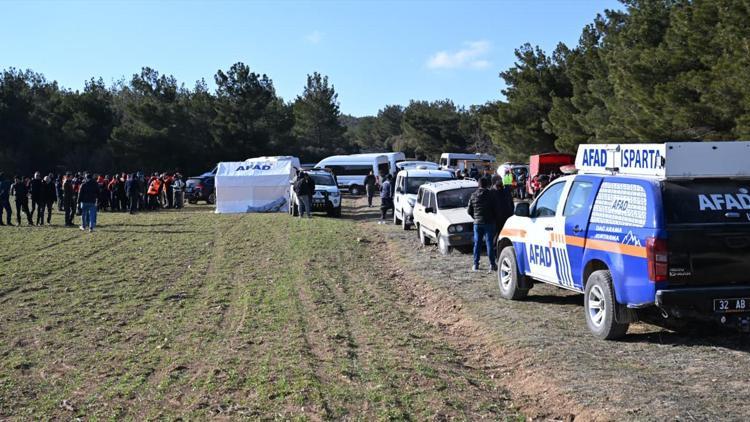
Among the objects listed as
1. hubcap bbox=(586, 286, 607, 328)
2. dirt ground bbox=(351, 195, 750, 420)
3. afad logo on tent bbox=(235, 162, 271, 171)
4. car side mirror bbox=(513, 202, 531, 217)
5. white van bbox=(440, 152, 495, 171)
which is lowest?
dirt ground bbox=(351, 195, 750, 420)

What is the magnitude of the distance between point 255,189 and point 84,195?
9.96 metres

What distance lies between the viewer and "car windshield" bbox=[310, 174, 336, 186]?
32156 mm

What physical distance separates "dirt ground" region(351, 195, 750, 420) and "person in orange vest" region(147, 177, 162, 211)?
25574 mm

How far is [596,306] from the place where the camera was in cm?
887

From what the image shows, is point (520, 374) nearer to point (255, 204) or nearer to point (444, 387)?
point (444, 387)

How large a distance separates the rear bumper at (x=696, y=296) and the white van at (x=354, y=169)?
41.8 m

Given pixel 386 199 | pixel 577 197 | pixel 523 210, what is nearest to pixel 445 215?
pixel 523 210

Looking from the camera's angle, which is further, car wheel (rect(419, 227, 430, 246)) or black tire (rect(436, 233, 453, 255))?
car wheel (rect(419, 227, 430, 246))

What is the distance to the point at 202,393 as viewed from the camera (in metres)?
7.09

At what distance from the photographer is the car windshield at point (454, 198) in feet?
60.3

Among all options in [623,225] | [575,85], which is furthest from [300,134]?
[623,225]

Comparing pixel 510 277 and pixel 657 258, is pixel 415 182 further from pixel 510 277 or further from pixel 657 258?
pixel 657 258

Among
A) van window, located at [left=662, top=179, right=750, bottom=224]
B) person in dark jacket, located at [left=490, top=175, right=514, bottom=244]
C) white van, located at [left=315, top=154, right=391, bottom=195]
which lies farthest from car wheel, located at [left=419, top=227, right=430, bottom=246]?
white van, located at [left=315, top=154, right=391, bottom=195]

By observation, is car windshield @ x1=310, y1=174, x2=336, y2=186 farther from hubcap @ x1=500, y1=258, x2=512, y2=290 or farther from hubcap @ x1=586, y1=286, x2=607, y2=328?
hubcap @ x1=586, y1=286, x2=607, y2=328
